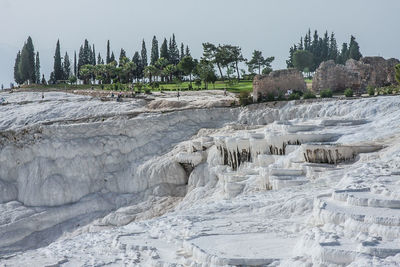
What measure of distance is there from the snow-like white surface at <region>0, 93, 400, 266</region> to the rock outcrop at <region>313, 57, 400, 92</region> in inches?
289

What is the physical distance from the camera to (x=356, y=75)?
119 ft

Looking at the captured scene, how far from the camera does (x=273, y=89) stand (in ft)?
114

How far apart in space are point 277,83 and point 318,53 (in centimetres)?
3991

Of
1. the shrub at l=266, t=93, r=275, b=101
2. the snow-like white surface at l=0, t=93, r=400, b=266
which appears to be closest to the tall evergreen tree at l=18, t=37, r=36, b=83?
the snow-like white surface at l=0, t=93, r=400, b=266

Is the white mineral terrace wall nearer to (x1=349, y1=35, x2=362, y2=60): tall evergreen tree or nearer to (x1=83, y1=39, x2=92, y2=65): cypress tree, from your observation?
(x1=349, y1=35, x2=362, y2=60): tall evergreen tree

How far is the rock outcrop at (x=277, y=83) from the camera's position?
114ft

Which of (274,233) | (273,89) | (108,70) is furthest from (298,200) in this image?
(108,70)

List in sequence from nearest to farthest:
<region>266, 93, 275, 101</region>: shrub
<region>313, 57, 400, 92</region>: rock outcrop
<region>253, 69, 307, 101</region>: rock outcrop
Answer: <region>266, 93, 275, 101</region>: shrub → <region>253, 69, 307, 101</region>: rock outcrop → <region>313, 57, 400, 92</region>: rock outcrop

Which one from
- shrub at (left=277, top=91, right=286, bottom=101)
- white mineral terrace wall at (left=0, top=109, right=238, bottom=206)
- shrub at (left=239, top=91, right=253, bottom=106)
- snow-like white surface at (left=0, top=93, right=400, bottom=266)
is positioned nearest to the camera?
snow-like white surface at (left=0, top=93, right=400, bottom=266)

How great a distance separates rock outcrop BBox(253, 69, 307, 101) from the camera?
1363 inches

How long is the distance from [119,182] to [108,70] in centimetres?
3796

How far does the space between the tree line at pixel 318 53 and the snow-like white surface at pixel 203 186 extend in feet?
122

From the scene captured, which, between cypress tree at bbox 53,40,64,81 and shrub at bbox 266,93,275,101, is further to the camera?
cypress tree at bbox 53,40,64,81

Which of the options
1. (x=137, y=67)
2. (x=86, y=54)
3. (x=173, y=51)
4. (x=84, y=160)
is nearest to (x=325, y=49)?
(x=173, y=51)
